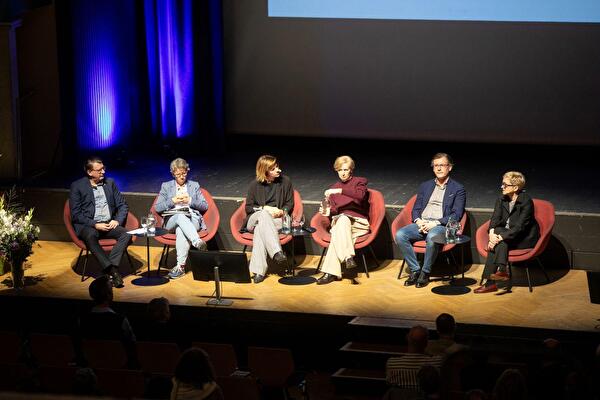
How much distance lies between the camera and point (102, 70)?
11203 millimetres

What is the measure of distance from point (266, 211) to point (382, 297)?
1248 mm

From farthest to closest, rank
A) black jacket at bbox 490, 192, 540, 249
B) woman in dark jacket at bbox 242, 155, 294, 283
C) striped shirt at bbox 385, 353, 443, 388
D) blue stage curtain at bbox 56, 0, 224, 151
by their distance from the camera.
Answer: blue stage curtain at bbox 56, 0, 224, 151
woman in dark jacket at bbox 242, 155, 294, 283
black jacket at bbox 490, 192, 540, 249
striped shirt at bbox 385, 353, 443, 388

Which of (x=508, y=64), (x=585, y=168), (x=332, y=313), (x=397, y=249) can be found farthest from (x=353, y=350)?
(x=508, y=64)

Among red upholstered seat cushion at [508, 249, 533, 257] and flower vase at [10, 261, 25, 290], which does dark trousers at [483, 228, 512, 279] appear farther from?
flower vase at [10, 261, 25, 290]

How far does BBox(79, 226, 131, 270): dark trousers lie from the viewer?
841cm

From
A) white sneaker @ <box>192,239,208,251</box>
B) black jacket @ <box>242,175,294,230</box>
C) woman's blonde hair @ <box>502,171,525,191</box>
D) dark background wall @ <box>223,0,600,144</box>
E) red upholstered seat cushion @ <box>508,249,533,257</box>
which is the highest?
dark background wall @ <box>223,0,600,144</box>

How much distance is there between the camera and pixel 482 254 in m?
8.12

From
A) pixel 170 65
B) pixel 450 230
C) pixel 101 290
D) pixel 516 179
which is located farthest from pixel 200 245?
pixel 170 65

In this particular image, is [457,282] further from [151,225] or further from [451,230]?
[151,225]

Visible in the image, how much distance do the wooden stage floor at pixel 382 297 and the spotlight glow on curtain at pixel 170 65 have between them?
325cm

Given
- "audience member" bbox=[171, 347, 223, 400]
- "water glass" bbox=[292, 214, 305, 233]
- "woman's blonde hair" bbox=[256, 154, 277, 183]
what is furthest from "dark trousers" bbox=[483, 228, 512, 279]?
"audience member" bbox=[171, 347, 223, 400]

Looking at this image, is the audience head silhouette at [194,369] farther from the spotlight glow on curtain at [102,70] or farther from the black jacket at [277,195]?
the spotlight glow on curtain at [102,70]

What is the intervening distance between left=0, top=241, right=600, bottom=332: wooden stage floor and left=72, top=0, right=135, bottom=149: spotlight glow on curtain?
8.68 ft

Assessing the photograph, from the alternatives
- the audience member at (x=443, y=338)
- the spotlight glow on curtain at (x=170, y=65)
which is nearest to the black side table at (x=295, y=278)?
the audience member at (x=443, y=338)
